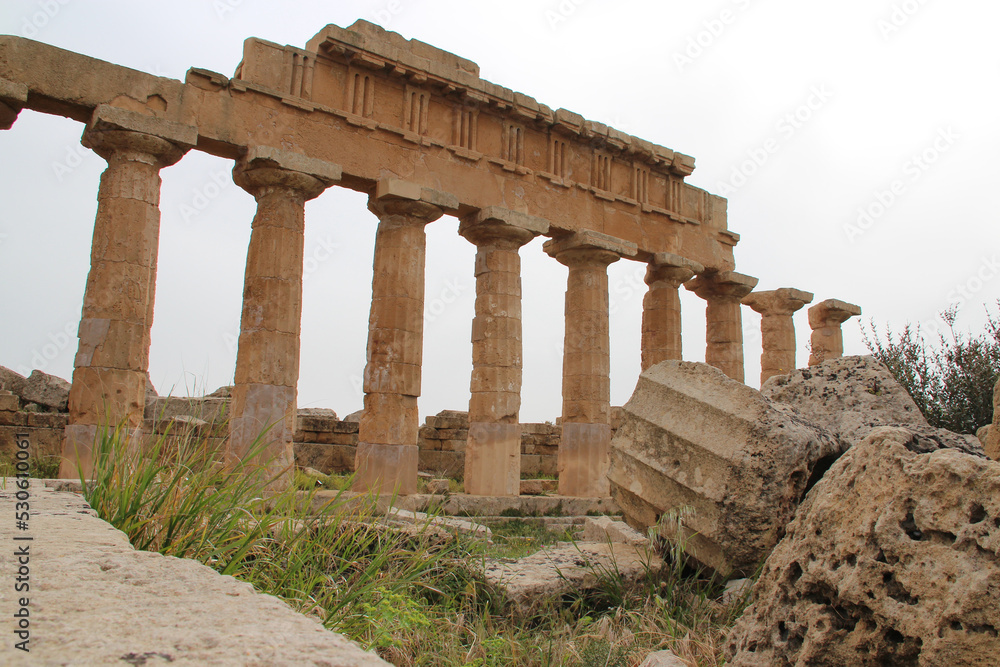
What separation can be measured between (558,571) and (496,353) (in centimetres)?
862

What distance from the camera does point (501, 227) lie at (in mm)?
13883

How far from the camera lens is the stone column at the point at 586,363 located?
1459 cm

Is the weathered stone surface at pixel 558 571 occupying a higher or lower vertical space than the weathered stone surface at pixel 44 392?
lower

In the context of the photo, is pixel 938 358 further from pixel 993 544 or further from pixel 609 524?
pixel 993 544

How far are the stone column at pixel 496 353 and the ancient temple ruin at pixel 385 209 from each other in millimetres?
36

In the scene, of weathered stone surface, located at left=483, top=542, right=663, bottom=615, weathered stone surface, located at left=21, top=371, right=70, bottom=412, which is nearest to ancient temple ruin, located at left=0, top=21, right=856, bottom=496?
weathered stone surface, located at left=483, top=542, right=663, bottom=615

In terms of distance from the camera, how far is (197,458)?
426 cm

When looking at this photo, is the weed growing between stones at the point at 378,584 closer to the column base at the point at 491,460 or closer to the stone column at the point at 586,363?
the column base at the point at 491,460

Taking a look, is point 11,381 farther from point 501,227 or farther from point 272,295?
point 501,227

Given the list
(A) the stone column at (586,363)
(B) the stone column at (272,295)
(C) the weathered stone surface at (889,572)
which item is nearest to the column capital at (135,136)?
(B) the stone column at (272,295)

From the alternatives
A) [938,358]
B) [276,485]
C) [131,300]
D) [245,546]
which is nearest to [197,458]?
[245,546]

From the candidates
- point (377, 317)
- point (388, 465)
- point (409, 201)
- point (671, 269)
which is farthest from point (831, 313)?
point (388, 465)

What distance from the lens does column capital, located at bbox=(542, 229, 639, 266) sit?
1500 centimetres

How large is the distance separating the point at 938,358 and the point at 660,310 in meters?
5.45
